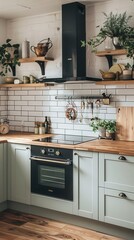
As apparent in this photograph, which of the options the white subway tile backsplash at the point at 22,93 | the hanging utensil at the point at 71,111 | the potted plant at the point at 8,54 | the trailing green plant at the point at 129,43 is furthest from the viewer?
the white subway tile backsplash at the point at 22,93

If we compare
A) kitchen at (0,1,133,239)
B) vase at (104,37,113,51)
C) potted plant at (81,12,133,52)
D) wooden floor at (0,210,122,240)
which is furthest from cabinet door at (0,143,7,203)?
vase at (104,37,113,51)

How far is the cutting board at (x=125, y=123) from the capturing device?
12.3 feet

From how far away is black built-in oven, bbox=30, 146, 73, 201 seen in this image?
3.52 m

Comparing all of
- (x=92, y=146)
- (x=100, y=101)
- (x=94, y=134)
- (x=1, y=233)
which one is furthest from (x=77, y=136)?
(x=1, y=233)

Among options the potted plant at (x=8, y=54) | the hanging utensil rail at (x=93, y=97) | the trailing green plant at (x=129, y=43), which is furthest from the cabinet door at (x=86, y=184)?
the potted plant at (x=8, y=54)

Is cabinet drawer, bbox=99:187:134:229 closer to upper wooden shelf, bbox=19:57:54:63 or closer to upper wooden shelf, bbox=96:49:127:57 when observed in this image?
upper wooden shelf, bbox=96:49:127:57

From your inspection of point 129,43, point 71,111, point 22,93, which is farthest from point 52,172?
point 129,43

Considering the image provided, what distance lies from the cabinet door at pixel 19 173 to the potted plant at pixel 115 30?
141 centimetres

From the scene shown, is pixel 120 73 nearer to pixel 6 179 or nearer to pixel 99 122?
pixel 99 122

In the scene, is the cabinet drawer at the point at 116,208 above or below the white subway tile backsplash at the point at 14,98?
below

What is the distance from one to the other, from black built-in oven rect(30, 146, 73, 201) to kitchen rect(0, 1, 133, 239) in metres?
0.67

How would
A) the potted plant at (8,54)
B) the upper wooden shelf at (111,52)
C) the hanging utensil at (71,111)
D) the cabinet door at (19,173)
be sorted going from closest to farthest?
the upper wooden shelf at (111,52) < the cabinet door at (19,173) < the hanging utensil at (71,111) < the potted plant at (8,54)

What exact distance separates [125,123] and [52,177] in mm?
1009

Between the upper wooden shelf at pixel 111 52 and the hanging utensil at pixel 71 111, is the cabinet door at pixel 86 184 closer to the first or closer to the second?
the hanging utensil at pixel 71 111
